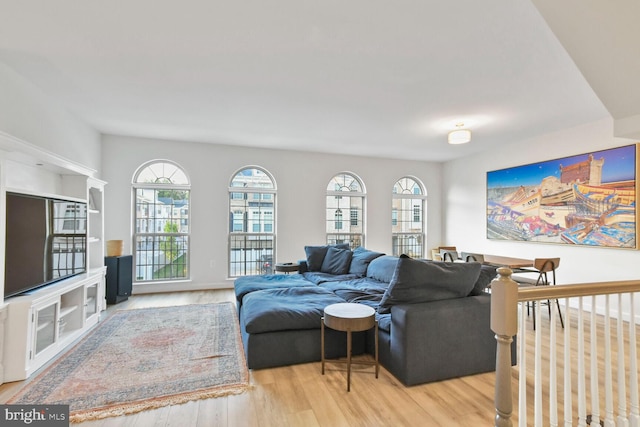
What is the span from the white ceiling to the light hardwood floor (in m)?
2.59

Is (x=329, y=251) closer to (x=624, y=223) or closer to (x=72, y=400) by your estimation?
(x=72, y=400)

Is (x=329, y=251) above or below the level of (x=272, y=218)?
below

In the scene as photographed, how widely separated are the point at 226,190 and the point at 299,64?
11.1ft

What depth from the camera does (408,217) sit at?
6992 mm

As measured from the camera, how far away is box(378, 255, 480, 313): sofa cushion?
2445mm

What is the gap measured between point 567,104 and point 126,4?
4.36 m

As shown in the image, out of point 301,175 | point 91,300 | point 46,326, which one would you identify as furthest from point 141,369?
point 301,175

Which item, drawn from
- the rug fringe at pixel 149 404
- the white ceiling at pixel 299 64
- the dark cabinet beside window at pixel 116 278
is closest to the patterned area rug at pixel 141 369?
the rug fringe at pixel 149 404

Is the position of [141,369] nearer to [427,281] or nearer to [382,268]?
[427,281]

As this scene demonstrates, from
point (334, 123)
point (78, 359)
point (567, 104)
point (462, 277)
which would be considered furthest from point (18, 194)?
point (567, 104)

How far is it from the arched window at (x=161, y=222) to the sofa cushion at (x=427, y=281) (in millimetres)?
4161

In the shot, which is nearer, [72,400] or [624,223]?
[72,400]

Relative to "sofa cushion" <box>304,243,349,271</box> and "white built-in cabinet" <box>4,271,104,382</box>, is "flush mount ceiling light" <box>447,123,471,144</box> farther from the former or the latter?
"white built-in cabinet" <box>4,271,104,382</box>

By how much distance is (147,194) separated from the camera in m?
5.32
